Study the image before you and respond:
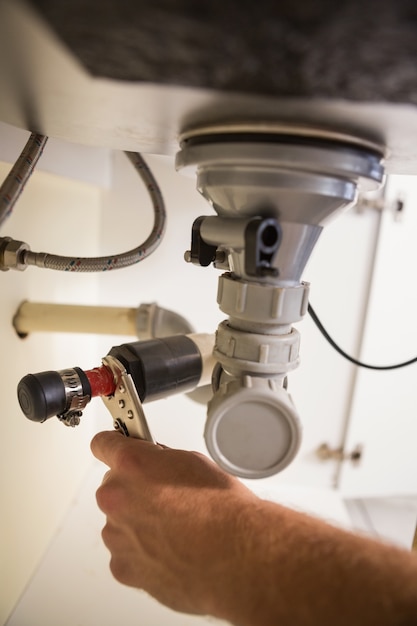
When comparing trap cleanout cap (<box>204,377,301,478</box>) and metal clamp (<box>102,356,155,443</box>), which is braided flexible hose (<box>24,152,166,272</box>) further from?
trap cleanout cap (<box>204,377,301,478</box>)

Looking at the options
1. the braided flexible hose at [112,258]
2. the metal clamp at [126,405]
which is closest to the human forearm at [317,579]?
the metal clamp at [126,405]

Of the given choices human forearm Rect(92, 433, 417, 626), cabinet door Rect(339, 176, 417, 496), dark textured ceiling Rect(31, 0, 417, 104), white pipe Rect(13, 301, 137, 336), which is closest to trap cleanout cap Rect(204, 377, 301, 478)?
human forearm Rect(92, 433, 417, 626)

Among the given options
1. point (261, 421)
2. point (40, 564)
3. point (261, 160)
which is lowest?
point (40, 564)

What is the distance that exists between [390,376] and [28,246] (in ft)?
2.56

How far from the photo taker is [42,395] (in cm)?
36

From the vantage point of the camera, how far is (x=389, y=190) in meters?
0.85

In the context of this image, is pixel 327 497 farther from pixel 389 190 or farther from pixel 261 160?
pixel 261 160

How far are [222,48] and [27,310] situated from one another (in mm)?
470

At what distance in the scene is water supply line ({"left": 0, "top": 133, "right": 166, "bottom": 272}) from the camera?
0.35 metres

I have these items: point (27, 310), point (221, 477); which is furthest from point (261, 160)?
point (27, 310)

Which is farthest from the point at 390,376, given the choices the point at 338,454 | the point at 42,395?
the point at 42,395

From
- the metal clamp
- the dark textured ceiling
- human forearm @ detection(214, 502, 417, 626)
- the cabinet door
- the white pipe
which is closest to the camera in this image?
the dark textured ceiling

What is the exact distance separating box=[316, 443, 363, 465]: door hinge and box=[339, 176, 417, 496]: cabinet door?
13 millimetres

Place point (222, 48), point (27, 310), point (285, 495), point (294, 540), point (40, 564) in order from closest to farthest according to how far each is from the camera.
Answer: point (222, 48), point (294, 540), point (27, 310), point (40, 564), point (285, 495)
